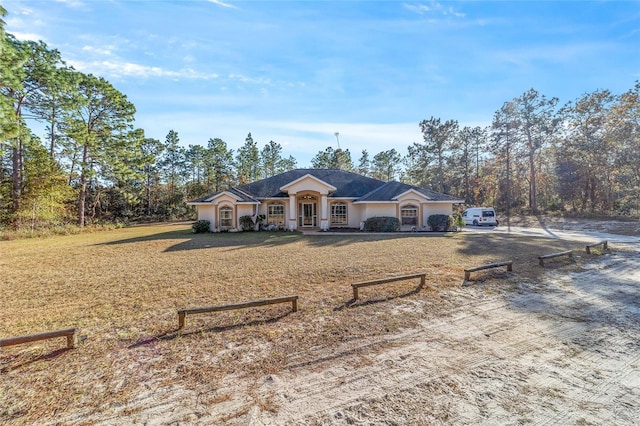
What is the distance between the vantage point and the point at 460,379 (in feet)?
11.3

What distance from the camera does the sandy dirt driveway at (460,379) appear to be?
2.85m

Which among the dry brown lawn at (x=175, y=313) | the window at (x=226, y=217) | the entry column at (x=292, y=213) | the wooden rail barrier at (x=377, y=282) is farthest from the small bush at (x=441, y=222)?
the window at (x=226, y=217)

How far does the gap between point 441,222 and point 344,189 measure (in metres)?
8.04

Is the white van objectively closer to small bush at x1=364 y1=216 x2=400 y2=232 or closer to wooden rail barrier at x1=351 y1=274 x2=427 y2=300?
small bush at x1=364 y1=216 x2=400 y2=232

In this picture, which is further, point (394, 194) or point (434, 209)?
point (394, 194)

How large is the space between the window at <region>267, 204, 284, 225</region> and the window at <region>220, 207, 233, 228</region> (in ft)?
9.52

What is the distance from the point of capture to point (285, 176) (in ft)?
82.7

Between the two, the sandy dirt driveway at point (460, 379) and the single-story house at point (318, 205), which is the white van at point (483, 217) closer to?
the single-story house at point (318, 205)

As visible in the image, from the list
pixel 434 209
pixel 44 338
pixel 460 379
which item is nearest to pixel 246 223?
pixel 434 209

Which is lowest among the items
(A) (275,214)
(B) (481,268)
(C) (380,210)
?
(B) (481,268)

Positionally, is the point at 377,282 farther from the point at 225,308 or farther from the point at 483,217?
the point at 483,217

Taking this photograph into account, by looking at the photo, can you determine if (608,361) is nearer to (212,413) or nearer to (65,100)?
(212,413)

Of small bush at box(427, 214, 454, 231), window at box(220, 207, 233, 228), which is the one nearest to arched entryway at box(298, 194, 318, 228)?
window at box(220, 207, 233, 228)

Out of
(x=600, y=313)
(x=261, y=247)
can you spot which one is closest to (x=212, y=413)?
(x=600, y=313)
